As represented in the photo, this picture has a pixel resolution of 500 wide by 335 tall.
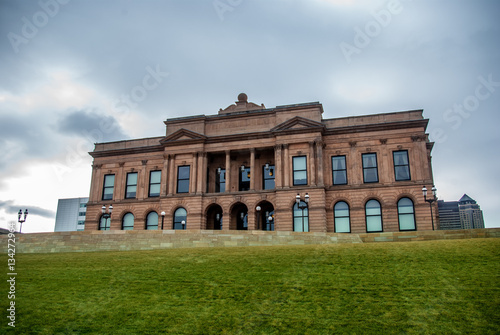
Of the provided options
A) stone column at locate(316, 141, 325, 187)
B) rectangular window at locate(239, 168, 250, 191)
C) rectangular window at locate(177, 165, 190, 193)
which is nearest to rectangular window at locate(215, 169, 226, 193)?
rectangular window at locate(239, 168, 250, 191)

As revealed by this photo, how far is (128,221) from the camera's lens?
160 ft

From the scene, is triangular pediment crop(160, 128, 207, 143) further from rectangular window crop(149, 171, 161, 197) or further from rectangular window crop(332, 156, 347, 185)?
rectangular window crop(332, 156, 347, 185)

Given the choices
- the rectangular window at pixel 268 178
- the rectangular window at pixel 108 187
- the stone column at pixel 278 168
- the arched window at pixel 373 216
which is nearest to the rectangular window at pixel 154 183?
the rectangular window at pixel 108 187

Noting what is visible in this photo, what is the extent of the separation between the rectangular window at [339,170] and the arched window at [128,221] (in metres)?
23.3

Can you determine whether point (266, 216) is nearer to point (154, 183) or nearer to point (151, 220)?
point (151, 220)

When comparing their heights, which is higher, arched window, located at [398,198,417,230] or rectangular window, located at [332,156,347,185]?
rectangular window, located at [332,156,347,185]

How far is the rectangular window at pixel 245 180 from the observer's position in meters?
46.6

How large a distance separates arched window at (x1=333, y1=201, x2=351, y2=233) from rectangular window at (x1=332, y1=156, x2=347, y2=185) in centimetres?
220

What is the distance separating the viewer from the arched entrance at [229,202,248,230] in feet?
147

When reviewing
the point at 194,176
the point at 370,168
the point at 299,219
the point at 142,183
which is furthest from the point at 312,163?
the point at 142,183

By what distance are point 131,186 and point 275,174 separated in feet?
58.0

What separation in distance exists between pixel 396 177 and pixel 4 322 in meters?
35.8

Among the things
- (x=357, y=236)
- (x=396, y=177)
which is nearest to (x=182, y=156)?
(x=396, y=177)

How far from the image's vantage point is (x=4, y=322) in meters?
12.6
